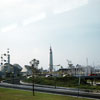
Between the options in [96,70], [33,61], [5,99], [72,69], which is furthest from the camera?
[96,70]

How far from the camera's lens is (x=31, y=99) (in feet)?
99.6

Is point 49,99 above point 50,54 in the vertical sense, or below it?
below

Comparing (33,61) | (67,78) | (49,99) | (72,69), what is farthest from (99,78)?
(49,99)

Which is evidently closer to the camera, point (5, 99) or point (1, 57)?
point (5, 99)

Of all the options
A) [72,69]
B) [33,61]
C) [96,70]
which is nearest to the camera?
[33,61]

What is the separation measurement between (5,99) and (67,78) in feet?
169

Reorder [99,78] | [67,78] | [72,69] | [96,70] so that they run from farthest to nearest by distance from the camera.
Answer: [96,70] → [72,69] → [99,78] → [67,78]

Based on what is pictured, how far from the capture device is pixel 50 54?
153250mm

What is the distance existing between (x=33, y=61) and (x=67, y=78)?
41603 millimetres

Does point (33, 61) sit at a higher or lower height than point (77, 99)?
higher

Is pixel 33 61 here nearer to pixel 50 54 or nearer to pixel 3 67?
pixel 3 67

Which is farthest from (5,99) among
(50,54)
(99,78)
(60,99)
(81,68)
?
(50,54)

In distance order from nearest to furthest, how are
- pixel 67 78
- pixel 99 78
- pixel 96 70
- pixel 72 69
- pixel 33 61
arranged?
pixel 33 61
pixel 67 78
pixel 99 78
pixel 72 69
pixel 96 70

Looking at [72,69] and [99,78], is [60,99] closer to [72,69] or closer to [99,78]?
[99,78]
